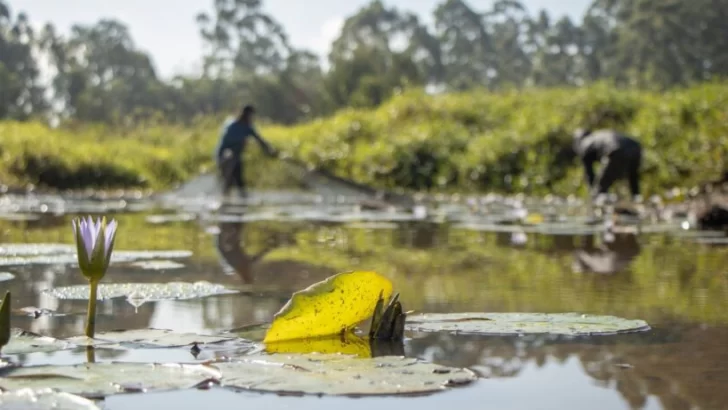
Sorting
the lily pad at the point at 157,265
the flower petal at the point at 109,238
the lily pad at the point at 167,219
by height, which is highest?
the lily pad at the point at 167,219

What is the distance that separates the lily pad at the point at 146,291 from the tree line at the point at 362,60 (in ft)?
96.2

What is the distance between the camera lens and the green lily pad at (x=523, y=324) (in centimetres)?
245

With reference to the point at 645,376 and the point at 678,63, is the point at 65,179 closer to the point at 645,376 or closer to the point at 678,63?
the point at 645,376

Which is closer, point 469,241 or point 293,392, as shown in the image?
point 293,392

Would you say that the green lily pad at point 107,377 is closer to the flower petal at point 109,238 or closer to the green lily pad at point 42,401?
the green lily pad at point 42,401

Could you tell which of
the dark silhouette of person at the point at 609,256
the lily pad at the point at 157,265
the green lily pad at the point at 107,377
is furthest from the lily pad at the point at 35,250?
the green lily pad at the point at 107,377

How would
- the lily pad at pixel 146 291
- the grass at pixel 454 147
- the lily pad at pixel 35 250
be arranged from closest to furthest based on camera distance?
the lily pad at pixel 146 291 < the lily pad at pixel 35 250 < the grass at pixel 454 147

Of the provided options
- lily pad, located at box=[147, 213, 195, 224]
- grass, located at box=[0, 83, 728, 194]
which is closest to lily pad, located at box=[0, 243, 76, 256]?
lily pad, located at box=[147, 213, 195, 224]

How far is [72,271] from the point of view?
13.1ft

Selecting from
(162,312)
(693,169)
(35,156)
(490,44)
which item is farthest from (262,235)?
(490,44)

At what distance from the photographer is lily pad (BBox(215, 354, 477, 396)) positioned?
176 centimetres

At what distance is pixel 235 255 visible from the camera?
196 inches

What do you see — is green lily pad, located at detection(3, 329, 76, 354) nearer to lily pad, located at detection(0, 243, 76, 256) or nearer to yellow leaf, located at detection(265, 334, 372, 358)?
yellow leaf, located at detection(265, 334, 372, 358)

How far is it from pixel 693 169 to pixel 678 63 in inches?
1234
